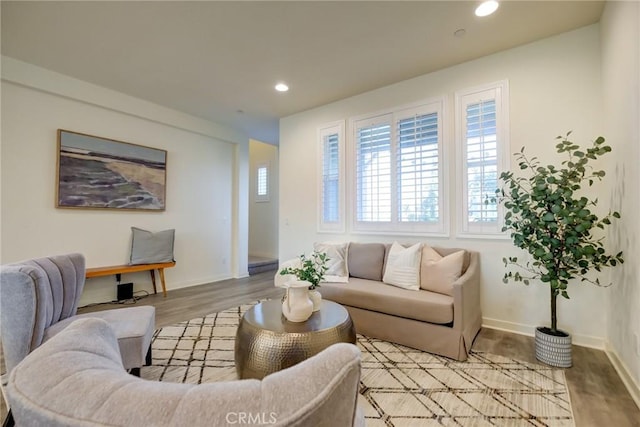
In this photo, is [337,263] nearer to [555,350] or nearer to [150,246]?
[555,350]

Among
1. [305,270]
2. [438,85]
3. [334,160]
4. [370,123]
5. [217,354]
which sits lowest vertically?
[217,354]

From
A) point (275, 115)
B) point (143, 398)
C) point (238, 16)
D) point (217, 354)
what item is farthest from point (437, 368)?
point (275, 115)

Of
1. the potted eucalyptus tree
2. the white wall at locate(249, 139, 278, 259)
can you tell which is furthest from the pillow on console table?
the potted eucalyptus tree

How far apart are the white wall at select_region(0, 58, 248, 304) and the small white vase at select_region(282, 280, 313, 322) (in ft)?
11.2

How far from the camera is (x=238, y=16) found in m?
2.57

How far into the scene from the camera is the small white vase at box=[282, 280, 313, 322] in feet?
6.54

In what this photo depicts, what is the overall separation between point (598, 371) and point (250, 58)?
4193 millimetres

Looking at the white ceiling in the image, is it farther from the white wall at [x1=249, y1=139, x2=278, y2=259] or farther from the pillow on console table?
the white wall at [x1=249, y1=139, x2=278, y2=259]

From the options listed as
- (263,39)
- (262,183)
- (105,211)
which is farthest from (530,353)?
(262,183)

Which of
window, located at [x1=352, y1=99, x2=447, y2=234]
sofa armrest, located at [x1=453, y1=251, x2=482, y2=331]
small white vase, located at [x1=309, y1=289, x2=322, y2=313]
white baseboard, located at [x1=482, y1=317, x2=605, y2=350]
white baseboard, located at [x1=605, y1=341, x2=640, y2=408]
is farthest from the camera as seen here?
window, located at [x1=352, y1=99, x2=447, y2=234]

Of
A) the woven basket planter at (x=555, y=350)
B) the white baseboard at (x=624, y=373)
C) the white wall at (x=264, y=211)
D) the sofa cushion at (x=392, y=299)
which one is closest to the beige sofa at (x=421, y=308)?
the sofa cushion at (x=392, y=299)

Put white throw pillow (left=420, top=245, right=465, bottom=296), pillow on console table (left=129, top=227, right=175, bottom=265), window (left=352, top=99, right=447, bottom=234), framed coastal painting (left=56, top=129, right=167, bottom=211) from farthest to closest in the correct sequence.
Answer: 1. pillow on console table (left=129, top=227, right=175, bottom=265)
2. framed coastal painting (left=56, top=129, right=167, bottom=211)
3. window (left=352, top=99, right=447, bottom=234)
4. white throw pillow (left=420, top=245, right=465, bottom=296)

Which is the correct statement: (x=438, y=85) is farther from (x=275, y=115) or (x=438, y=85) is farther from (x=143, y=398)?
(x=143, y=398)

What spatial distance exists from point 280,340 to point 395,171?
2.69m
